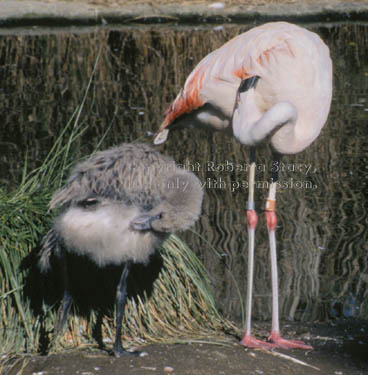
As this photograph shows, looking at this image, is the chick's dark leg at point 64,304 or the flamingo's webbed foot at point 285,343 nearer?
the chick's dark leg at point 64,304

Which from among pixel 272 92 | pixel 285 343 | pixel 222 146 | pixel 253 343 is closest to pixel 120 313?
pixel 253 343

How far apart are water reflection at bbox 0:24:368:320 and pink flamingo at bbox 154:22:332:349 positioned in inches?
21.7

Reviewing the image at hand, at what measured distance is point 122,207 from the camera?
4.01 metres

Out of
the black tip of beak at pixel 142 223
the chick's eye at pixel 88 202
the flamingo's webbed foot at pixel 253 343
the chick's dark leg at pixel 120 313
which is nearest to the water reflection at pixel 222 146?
the flamingo's webbed foot at pixel 253 343

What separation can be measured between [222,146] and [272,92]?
11.8 feet

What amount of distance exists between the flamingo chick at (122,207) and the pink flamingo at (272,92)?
73 centimetres

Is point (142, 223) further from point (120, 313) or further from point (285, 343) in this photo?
point (285, 343)

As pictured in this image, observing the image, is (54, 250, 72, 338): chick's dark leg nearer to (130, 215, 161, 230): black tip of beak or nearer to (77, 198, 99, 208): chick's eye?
(77, 198, 99, 208): chick's eye

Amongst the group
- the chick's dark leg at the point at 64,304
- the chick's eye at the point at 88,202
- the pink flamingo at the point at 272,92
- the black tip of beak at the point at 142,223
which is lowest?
the chick's dark leg at the point at 64,304

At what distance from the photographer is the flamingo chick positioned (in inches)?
157

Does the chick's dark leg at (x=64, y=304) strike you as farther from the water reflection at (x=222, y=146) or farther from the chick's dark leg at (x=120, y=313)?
the water reflection at (x=222, y=146)

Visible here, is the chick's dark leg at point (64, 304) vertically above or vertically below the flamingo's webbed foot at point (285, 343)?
above

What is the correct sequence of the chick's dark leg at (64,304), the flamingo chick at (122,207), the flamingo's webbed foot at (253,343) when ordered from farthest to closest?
the flamingo's webbed foot at (253,343)
the chick's dark leg at (64,304)
the flamingo chick at (122,207)

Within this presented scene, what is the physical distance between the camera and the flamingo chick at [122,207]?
3.98m
